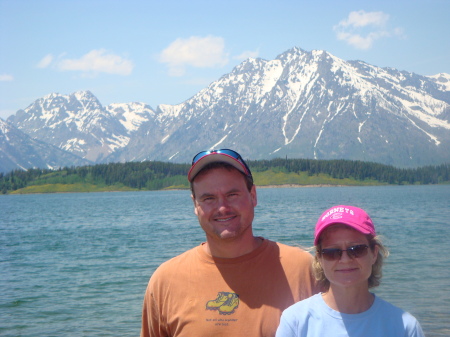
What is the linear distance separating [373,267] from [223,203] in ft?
5.26

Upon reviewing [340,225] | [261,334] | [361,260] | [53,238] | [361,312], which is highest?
[340,225]

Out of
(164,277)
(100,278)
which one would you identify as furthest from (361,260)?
(100,278)

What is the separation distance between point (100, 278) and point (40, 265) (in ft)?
30.7

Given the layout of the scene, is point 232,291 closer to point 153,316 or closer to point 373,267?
point 153,316

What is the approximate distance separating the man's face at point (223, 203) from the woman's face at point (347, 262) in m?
0.96

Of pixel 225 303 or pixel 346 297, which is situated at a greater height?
pixel 346 297

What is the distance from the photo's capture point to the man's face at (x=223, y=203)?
5570 millimetres

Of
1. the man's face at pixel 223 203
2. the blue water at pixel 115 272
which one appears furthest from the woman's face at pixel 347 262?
the man's face at pixel 223 203

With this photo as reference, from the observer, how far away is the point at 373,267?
514 cm

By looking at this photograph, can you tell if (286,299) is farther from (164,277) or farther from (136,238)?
(136,238)

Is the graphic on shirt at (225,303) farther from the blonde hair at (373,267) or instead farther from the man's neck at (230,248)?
the blonde hair at (373,267)

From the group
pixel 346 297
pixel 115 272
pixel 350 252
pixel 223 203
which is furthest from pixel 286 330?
pixel 115 272

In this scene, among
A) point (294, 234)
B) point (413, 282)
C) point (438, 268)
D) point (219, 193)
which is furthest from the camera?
point (294, 234)

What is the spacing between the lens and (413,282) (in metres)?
25.5
